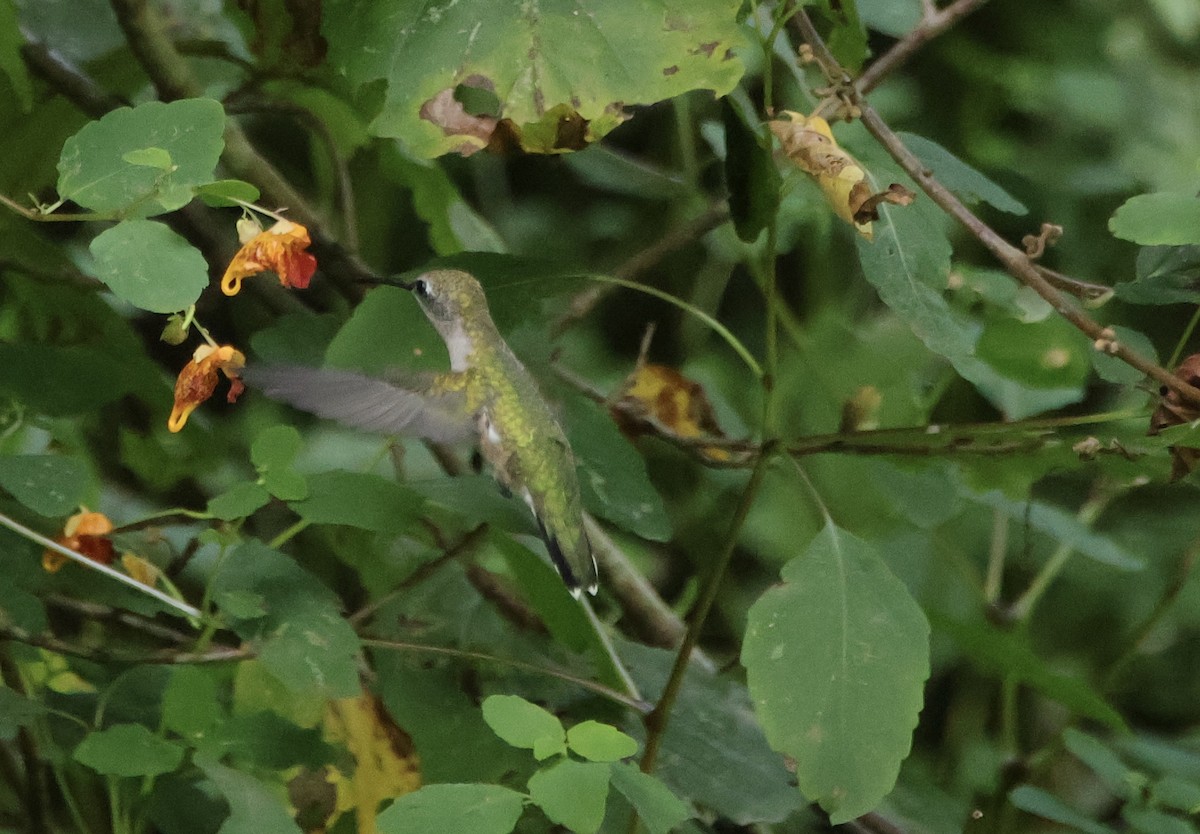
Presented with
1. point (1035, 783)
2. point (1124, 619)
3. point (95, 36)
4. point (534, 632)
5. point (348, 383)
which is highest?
point (95, 36)

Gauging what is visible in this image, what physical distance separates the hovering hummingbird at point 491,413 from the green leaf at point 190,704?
0.73 ft

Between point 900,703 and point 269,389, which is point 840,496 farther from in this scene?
point 269,389

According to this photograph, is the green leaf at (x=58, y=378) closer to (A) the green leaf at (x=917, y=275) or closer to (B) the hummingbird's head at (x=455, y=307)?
(B) the hummingbird's head at (x=455, y=307)

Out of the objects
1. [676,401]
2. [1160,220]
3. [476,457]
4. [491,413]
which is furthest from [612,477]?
[1160,220]

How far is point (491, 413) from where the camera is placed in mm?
862

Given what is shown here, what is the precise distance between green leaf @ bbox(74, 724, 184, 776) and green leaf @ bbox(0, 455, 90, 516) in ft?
0.49

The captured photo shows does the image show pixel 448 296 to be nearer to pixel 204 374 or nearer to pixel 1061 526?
pixel 204 374

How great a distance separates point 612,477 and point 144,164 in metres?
0.41

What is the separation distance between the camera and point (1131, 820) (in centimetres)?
106

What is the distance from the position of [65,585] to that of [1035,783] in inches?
45.3

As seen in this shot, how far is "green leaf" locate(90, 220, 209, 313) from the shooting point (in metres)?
0.59

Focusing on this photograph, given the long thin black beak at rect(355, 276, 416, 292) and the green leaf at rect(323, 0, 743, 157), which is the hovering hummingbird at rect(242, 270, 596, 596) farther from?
the green leaf at rect(323, 0, 743, 157)

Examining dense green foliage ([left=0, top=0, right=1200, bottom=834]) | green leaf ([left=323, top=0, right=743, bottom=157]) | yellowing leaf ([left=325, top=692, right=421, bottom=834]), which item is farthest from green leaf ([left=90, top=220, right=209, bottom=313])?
yellowing leaf ([left=325, top=692, right=421, bottom=834])

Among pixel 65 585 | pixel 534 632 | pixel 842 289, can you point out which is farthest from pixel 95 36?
pixel 842 289
